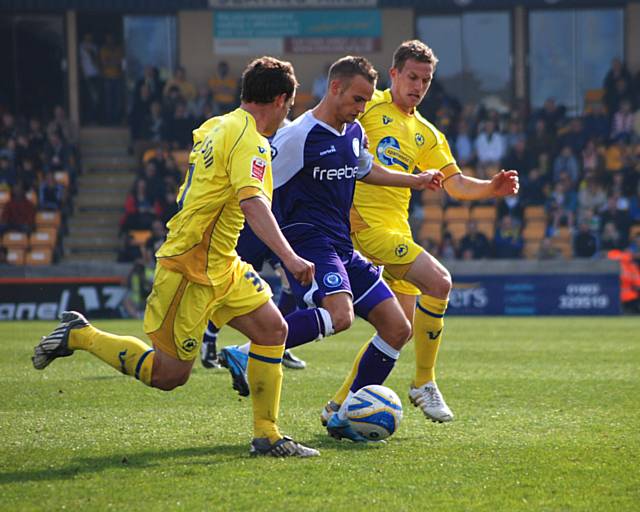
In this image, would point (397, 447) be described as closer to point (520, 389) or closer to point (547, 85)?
point (520, 389)

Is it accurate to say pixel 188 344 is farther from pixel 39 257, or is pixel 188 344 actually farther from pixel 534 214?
pixel 534 214

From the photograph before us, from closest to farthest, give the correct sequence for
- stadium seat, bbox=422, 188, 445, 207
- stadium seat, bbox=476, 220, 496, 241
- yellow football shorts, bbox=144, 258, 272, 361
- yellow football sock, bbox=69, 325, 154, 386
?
yellow football shorts, bbox=144, 258, 272, 361 → yellow football sock, bbox=69, 325, 154, 386 → stadium seat, bbox=476, 220, 496, 241 → stadium seat, bbox=422, 188, 445, 207

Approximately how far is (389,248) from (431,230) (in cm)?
1445

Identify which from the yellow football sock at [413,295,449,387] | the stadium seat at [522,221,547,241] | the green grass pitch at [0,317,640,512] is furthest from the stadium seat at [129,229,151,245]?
the yellow football sock at [413,295,449,387]

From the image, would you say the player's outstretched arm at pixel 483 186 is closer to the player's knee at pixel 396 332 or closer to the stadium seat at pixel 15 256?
the player's knee at pixel 396 332

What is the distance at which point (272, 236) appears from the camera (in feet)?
16.5

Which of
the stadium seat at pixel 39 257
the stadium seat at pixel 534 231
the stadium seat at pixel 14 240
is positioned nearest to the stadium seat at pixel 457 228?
the stadium seat at pixel 534 231

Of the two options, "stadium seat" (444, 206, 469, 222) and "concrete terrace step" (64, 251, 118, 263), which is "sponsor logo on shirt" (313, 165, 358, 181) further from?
"concrete terrace step" (64, 251, 118, 263)

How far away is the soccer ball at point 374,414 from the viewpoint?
18.9 ft

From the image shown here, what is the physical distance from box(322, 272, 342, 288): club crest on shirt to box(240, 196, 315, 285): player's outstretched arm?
1.00m

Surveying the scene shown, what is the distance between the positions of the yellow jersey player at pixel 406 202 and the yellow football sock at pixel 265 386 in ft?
3.68

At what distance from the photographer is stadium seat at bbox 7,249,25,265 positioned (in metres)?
20.1

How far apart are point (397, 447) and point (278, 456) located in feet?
2.45

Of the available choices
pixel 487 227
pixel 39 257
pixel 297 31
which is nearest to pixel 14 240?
pixel 39 257
